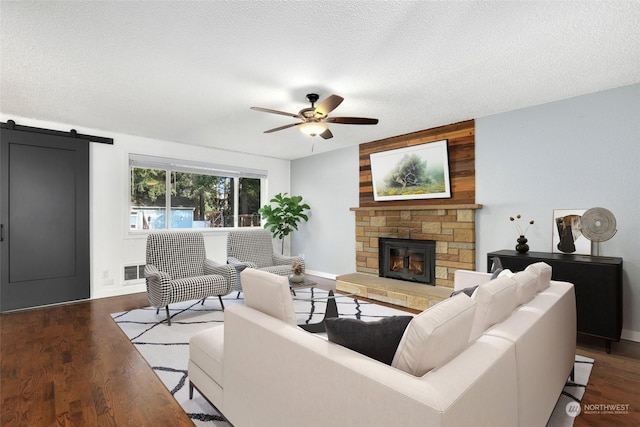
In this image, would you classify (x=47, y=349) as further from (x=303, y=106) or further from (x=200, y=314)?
(x=303, y=106)

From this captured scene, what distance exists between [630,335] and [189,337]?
4332 mm

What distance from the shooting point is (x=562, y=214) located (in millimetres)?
3512

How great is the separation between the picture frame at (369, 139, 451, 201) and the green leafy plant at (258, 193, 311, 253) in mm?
1635

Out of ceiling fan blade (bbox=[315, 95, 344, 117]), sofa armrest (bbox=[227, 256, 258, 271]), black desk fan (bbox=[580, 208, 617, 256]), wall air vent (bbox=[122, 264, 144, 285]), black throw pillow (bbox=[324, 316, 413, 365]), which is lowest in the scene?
wall air vent (bbox=[122, 264, 144, 285])

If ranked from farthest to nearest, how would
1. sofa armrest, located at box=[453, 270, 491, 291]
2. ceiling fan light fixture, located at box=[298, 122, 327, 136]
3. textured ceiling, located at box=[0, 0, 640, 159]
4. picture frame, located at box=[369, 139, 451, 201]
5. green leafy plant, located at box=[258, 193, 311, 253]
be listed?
green leafy plant, located at box=[258, 193, 311, 253] < picture frame, located at box=[369, 139, 451, 201] < ceiling fan light fixture, located at box=[298, 122, 327, 136] < sofa armrest, located at box=[453, 270, 491, 291] < textured ceiling, located at box=[0, 0, 640, 159]

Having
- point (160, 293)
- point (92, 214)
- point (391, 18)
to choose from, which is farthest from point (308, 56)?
point (92, 214)

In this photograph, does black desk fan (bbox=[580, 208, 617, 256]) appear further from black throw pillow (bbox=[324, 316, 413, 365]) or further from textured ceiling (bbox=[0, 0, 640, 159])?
black throw pillow (bbox=[324, 316, 413, 365])

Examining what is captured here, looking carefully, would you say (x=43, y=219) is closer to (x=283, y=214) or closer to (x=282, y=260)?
(x=282, y=260)

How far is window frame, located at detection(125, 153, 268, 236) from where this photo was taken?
508 centimetres

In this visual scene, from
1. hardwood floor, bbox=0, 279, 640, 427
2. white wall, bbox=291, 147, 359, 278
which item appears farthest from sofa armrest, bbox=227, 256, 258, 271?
white wall, bbox=291, 147, 359, 278

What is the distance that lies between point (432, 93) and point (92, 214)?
4.86 meters

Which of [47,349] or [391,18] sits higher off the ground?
[391,18]

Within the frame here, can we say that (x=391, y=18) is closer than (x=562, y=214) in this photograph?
Yes

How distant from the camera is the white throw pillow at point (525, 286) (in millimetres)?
1746
